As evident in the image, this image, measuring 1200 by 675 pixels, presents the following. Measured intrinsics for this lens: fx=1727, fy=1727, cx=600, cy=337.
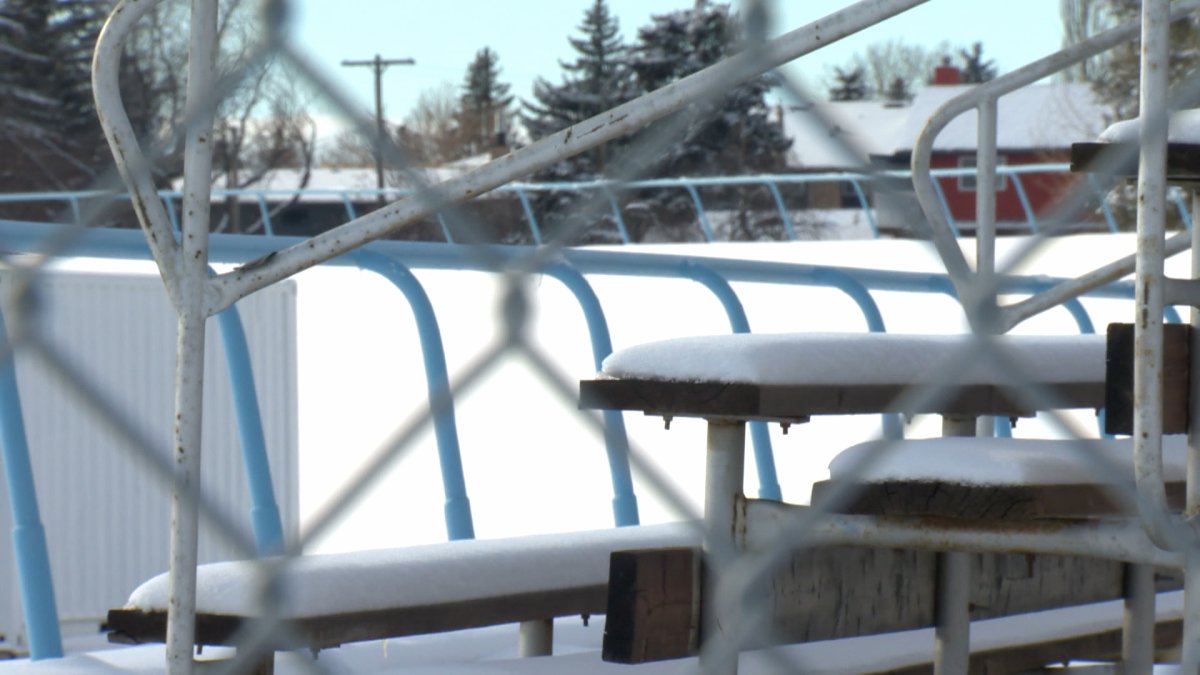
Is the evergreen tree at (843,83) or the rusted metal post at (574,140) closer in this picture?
the rusted metal post at (574,140)

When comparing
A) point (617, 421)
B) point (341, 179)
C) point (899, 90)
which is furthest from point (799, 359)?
point (899, 90)

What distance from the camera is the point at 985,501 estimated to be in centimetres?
143

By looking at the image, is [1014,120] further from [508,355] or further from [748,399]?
[508,355]

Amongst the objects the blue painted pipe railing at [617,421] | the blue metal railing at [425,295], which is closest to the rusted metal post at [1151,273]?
the blue metal railing at [425,295]

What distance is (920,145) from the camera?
240 cm

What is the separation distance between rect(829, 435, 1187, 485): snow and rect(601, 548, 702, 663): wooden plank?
188mm

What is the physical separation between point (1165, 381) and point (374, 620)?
0.81 metres

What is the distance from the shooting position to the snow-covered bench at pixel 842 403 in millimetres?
1477

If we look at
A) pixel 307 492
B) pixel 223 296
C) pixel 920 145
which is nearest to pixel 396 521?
pixel 307 492

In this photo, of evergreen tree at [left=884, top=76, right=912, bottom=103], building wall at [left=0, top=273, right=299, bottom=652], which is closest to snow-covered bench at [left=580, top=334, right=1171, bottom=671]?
building wall at [left=0, top=273, right=299, bottom=652]

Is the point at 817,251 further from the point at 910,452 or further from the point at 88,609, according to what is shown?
the point at 910,452

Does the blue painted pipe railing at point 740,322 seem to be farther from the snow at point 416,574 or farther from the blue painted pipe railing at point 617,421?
the snow at point 416,574

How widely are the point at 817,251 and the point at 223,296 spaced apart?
9.92 m

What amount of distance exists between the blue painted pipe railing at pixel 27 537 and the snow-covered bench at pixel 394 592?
873mm
